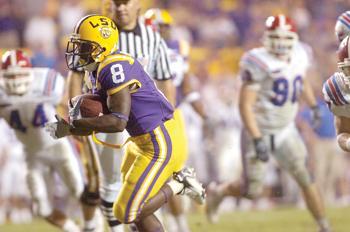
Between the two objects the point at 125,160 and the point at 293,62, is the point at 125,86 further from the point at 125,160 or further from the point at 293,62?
the point at 293,62

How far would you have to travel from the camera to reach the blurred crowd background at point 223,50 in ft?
34.8

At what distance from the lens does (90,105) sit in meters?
4.87

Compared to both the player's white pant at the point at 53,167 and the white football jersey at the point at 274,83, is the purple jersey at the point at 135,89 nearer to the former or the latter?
the player's white pant at the point at 53,167

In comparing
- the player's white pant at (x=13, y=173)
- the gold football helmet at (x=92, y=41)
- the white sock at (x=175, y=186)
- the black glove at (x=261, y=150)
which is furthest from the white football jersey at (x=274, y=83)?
the player's white pant at (x=13, y=173)

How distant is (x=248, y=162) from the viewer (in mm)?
7375

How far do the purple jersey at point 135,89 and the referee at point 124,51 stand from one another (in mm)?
778

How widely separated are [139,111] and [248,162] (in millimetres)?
2489

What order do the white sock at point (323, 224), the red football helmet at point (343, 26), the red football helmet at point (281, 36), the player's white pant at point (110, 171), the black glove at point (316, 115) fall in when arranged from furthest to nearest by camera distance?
the black glove at point (316, 115) < the red football helmet at point (281, 36) < the white sock at point (323, 224) < the red football helmet at point (343, 26) < the player's white pant at point (110, 171)

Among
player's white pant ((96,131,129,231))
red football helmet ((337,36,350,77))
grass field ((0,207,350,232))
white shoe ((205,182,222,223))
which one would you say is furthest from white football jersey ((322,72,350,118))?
white shoe ((205,182,222,223))

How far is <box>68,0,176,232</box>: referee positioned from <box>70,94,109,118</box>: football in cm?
92

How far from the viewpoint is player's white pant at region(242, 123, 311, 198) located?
23.5ft

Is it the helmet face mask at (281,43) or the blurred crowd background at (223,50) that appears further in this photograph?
the blurred crowd background at (223,50)

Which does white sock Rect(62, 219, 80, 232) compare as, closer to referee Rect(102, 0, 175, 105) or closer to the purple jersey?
referee Rect(102, 0, 175, 105)

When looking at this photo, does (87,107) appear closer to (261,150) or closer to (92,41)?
(92,41)
